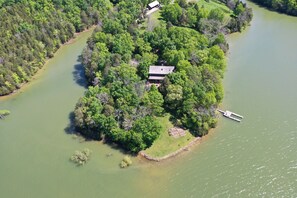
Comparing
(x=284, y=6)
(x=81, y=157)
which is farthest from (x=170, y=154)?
(x=284, y=6)

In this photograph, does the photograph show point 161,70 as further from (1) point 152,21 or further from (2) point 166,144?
(1) point 152,21

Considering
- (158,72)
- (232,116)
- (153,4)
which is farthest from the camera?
(153,4)

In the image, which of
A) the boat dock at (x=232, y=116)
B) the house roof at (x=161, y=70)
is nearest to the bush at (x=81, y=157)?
the house roof at (x=161, y=70)

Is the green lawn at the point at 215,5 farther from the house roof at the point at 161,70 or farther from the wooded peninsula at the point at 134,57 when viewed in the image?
the house roof at the point at 161,70

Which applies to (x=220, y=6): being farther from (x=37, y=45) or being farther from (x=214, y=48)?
(x=37, y=45)

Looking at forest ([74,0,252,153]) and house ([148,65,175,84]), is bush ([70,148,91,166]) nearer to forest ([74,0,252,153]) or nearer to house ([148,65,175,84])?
forest ([74,0,252,153])

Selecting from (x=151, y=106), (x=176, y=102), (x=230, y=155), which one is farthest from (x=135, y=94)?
(x=230, y=155)
